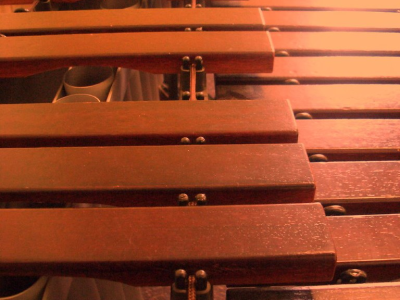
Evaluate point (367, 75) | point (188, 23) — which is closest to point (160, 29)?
point (188, 23)

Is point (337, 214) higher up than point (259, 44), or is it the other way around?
point (259, 44)

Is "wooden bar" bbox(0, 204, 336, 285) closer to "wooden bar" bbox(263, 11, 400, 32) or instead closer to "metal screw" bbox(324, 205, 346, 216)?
"metal screw" bbox(324, 205, 346, 216)

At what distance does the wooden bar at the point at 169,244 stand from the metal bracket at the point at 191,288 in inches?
0.7

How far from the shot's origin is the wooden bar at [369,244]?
888 millimetres

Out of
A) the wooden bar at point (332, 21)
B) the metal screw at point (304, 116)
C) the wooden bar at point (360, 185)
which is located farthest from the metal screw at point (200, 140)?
the wooden bar at point (332, 21)

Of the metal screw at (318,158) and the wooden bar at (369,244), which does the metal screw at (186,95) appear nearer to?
the metal screw at (318,158)

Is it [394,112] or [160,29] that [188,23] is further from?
[394,112]

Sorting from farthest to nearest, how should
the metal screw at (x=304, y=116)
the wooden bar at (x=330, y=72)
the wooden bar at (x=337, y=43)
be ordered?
the wooden bar at (x=337, y=43)
the wooden bar at (x=330, y=72)
the metal screw at (x=304, y=116)

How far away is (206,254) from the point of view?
29.7 inches

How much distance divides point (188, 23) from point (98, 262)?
2.95ft

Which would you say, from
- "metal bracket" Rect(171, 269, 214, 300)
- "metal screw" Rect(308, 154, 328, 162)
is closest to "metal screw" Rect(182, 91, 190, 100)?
"metal screw" Rect(308, 154, 328, 162)

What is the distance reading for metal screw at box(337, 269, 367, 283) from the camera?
34.6 inches

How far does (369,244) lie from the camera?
913 millimetres

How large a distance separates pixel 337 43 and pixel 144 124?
857 millimetres
